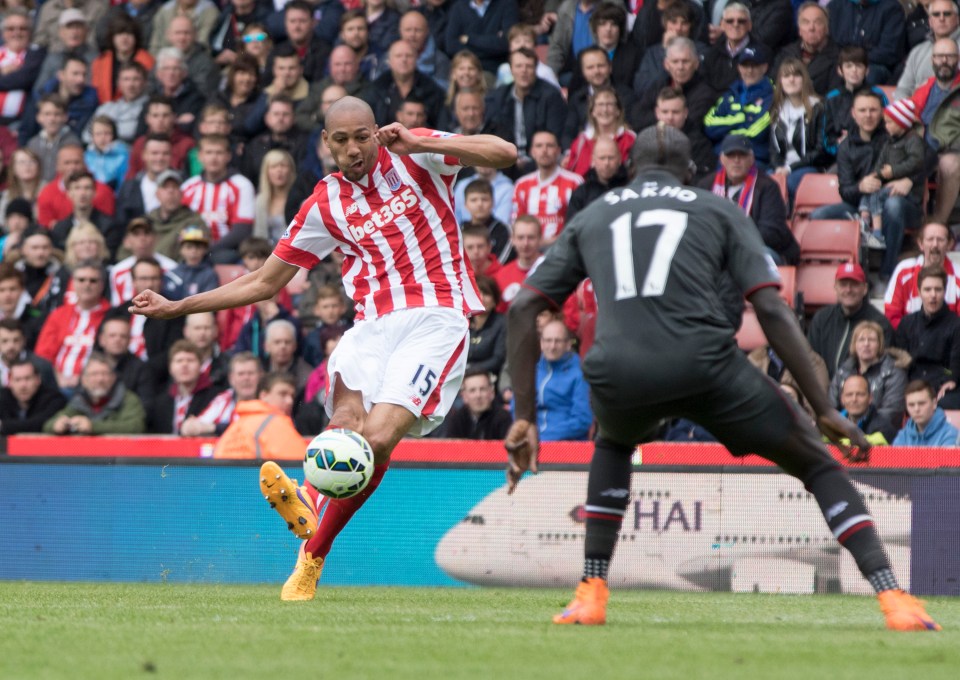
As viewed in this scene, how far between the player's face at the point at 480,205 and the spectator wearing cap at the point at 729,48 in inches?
95.9

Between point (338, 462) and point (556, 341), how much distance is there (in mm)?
5319

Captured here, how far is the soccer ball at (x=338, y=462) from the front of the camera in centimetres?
759

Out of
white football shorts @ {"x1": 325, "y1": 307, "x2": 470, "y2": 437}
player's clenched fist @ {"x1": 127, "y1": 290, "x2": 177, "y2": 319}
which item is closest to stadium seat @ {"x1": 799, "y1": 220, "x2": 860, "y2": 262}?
white football shorts @ {"x1": 325, "y1": 307, "x2": 470, "y2": 437}

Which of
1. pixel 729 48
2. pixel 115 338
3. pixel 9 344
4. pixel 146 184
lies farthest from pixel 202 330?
pixel 729 48

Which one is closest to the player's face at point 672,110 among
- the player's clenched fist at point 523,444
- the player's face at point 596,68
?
the player's face at point 596,68

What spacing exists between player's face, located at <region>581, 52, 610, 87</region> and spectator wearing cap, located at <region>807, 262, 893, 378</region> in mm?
3611

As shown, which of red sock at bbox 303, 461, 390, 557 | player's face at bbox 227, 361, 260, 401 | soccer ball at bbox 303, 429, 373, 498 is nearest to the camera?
soccer ball at bbox 303, 429, 373, 498

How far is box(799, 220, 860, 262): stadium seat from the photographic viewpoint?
14.0 metres

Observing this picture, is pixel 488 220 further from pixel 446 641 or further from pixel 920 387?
pixel 446 641

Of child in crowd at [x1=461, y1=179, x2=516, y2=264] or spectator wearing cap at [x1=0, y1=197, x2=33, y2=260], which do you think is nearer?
child in crowd at [x1=461, y1=179, x2=516, y2=264]

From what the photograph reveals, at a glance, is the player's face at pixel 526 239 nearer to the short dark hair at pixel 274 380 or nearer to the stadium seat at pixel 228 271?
the short dark hair at pixel 274 380

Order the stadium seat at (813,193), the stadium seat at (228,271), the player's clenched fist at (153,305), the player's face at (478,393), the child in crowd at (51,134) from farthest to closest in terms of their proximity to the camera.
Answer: the child in crowd at (51,134) → the stadium seat at (228,271) → the stadium seat at (813,193) → the player's face at (478,393) → the player's clenched fist at (153,305)

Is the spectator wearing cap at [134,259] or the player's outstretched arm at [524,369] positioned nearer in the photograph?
the player's outstretched arm at [524,369]

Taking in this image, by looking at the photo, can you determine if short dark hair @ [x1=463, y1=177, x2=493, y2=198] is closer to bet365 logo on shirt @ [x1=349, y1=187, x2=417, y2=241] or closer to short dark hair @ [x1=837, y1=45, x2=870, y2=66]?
short dark hair @ [x1=837, y1=45, x2=870, y2=66]
